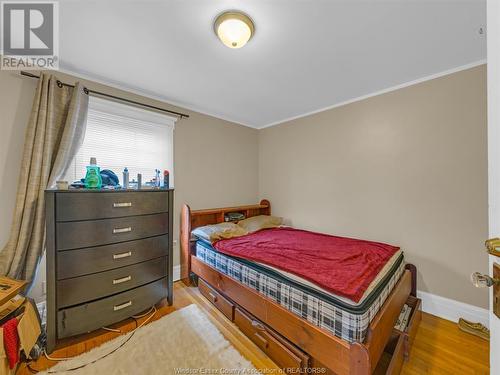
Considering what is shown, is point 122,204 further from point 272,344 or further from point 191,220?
point 272,344

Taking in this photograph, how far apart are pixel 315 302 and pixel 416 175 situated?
176 cm

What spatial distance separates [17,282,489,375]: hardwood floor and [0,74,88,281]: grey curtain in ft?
2.27

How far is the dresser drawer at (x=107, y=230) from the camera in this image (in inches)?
59.6

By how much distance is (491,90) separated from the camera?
605mm

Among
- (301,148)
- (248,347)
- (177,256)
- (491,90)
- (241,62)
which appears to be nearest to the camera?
(491,90)

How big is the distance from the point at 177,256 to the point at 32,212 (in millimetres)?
1504

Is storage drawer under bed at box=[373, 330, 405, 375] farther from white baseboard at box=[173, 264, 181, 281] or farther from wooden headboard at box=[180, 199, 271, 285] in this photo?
white baseboard at box=[173, 264, 181, 281]

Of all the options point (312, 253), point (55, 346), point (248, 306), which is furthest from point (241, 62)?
point (55, 346)

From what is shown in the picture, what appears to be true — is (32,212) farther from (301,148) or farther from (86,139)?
(301,148)

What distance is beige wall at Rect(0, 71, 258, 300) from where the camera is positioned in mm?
1742

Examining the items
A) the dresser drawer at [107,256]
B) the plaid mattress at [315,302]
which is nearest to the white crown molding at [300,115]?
the dresser drawer at [107,256]

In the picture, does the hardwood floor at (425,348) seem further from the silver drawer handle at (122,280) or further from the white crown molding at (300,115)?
the white crown molding at (300,115)

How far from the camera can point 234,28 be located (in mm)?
1366

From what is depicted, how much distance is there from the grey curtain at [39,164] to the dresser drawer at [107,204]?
1.44 ft
